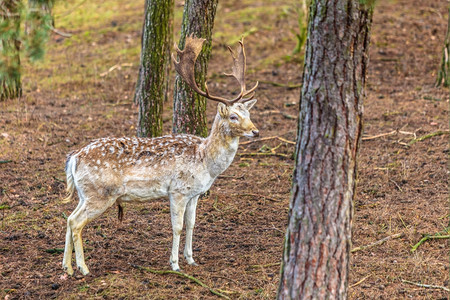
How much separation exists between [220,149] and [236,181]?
2886 mm

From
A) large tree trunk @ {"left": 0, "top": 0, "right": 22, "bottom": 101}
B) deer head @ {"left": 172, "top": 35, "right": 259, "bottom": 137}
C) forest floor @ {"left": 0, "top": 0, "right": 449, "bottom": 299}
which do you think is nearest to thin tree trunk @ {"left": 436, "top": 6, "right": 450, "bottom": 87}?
forest floor @ {"left": 0, "top": 0, "right": 449, "bottom": 299}

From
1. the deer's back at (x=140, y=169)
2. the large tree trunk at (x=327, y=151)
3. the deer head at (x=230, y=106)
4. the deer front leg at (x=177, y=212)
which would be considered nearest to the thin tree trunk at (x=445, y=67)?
the deer head at (x=230, y=106)

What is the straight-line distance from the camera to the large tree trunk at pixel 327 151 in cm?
428

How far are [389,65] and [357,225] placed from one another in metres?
9.07

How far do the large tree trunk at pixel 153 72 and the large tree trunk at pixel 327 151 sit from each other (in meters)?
5.05

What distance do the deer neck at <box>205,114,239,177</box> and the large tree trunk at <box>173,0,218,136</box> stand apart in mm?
1711

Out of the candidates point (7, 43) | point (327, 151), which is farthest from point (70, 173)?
point (327, 151)

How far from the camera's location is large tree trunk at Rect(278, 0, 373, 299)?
4281 mm

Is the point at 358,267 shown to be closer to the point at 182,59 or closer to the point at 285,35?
the point at 182,59

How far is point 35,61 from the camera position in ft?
16.6

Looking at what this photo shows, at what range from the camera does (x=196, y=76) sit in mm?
8055

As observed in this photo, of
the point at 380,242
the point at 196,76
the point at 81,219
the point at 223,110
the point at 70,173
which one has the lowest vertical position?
the point at 380,242

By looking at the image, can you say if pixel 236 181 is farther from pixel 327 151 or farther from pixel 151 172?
pixel 327 151

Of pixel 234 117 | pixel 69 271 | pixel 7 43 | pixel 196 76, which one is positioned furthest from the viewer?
pixel 196 76
